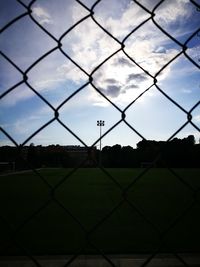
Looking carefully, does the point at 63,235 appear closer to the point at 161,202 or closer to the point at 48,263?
the point at 48,263

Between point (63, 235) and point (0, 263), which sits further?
point (63, 235)

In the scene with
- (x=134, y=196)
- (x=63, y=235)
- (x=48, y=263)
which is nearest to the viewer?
(x=48, y=263)

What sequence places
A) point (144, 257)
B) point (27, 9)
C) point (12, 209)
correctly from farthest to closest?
1. point (12, 209)
2. point (144, 257)
3. point (27, 9)

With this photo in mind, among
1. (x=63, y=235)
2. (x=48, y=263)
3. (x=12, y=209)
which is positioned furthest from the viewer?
(x=12, y=209)

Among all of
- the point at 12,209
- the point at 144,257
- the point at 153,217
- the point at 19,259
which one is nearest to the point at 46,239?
the point at 19,259

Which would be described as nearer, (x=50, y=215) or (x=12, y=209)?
(x=50, y=215)

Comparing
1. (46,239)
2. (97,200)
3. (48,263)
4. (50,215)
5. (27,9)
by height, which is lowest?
(27,9)

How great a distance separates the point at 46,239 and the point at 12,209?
4622 millimetres

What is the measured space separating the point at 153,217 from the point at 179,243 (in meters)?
2.84

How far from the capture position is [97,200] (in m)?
12.9

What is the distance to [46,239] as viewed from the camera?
6.73 metres

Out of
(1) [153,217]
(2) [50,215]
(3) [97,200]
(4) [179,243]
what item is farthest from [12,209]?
(4) [179,243]

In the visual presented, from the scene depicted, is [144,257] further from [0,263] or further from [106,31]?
[106,31]

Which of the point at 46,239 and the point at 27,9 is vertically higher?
the point at 46,239
